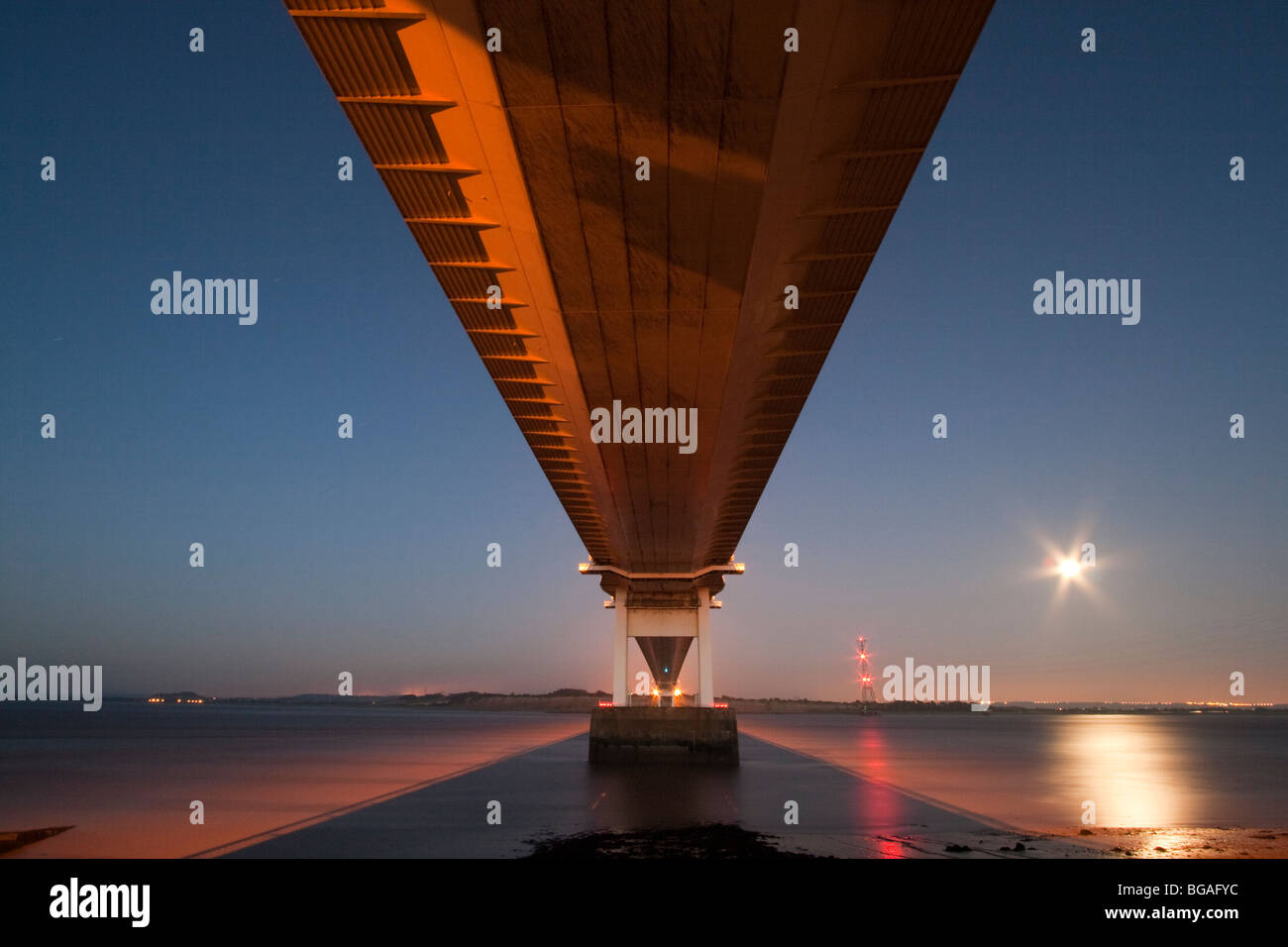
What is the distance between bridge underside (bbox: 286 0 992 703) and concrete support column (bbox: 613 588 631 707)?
26.2 meters

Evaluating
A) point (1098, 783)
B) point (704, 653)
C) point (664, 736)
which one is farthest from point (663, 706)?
point (1098, 783)

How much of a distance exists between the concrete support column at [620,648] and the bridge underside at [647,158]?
1031 inches

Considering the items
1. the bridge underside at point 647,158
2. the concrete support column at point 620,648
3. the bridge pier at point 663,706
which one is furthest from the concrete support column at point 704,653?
the bridge underside at point 647,158

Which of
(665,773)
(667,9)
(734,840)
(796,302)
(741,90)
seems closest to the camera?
(667,9)

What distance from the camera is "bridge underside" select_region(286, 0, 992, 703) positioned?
8094 mm

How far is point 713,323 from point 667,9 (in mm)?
7134

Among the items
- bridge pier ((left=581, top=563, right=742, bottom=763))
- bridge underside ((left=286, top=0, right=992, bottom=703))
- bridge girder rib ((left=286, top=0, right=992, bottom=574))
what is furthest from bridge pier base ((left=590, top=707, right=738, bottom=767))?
bridge girder rib ((left=286, top=0, right=992, bottom=574))

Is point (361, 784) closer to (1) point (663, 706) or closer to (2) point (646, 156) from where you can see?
(1) point (663, 706)

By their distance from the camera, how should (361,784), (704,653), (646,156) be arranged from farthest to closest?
(704,653) → (361,784) → (646,156)

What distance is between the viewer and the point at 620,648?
4300 cm

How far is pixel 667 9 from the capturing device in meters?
7.74

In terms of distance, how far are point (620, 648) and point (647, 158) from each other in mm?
34982
